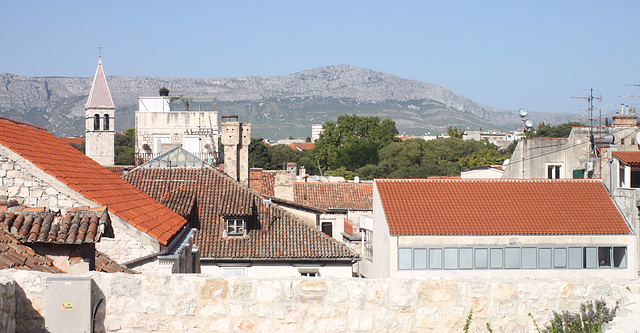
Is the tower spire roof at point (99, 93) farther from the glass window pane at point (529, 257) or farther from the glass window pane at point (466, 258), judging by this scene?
the glass window pane at point (529, 257)

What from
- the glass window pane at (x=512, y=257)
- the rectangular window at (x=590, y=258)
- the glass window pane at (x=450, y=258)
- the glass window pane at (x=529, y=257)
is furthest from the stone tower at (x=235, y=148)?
the rectangular window at (x=590, y=258)

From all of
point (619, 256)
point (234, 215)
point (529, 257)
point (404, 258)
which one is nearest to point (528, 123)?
point (619, 256)

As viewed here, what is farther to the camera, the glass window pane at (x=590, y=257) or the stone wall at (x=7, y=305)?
the glass window pane at (x=590, y=257)

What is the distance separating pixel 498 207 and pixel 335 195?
16.2 meters

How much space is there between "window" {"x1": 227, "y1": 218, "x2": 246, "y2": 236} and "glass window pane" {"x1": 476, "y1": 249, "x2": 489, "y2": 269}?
29.2 feet

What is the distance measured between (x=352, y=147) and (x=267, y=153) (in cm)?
1493

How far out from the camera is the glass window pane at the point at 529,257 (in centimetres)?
2664

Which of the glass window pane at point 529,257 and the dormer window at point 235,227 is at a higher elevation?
the dormer window at point 235,227

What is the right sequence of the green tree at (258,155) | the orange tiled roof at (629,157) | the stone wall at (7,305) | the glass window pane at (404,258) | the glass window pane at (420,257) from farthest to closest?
the green tree at (258,155) < the orange tiled roof at (629,157) < the glass window pane at (420,257) < the glass window pane at (404,258) < the stone wall at (7,305)

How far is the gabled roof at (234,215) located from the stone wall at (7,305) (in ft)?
53.5

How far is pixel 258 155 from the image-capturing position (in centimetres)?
11281

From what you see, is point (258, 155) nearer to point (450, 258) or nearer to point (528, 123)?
point (528, 123)

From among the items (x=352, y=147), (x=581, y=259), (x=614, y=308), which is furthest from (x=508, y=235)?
(x=352, y=147)

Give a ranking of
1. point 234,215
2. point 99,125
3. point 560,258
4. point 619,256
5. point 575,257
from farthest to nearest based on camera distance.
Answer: point 99,125 < point 619,256 < point 575,257 < point 560,258 < point 234,215
